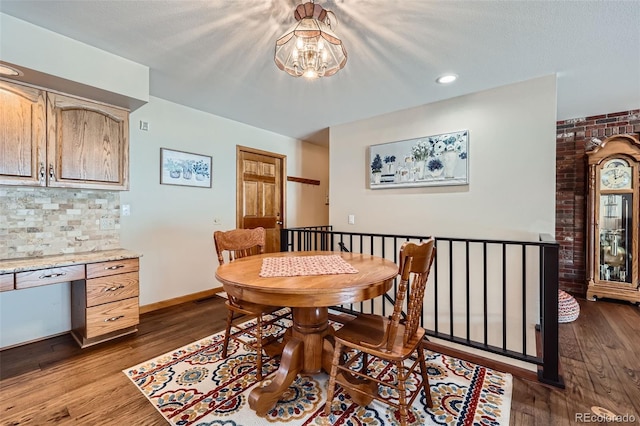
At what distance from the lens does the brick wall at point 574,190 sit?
3.80 metres

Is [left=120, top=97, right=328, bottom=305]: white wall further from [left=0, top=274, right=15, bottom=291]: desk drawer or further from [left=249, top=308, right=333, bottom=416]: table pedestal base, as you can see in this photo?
[left=249, top=308, right=333, bottom=416]: table pedestal base

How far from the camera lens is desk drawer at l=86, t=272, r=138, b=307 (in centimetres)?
228

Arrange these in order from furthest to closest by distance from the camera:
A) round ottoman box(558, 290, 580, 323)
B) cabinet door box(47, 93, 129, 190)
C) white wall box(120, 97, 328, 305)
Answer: white wall box(120, 97, 328, 305), round ottoman box(558, 290, 580, 323), cabinet door box(47, 93, 129, 190)

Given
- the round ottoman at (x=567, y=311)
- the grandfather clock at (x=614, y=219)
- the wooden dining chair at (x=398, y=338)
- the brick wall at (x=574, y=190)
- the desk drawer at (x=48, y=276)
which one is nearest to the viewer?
the wooden dining chair at (x=398, y=338)

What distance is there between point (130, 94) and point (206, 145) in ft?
4.33

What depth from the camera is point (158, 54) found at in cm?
228

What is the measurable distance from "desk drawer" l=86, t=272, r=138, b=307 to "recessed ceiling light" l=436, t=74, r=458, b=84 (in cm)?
330

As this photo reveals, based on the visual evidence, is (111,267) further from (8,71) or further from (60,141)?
(8,71)

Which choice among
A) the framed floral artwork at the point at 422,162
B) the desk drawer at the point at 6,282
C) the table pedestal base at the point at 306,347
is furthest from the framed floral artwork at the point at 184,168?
the table pedestal base at the point at 306,347

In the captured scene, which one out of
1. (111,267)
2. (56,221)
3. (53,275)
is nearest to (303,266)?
(111,267)

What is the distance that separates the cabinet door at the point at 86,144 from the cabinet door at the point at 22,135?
52mm

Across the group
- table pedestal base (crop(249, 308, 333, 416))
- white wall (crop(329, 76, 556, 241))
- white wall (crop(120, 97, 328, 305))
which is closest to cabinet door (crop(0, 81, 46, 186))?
white wall (crop(120, 97, 328, 305))

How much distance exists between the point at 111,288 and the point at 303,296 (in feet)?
6.41

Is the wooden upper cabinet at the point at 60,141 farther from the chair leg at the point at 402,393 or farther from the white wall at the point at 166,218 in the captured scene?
the chair leg at the point at 402,393
